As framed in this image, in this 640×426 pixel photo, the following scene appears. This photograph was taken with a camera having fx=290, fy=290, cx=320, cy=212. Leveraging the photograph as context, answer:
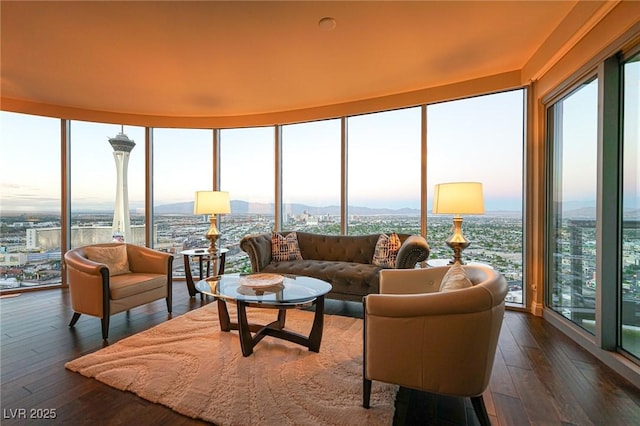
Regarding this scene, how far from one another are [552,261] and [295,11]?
3.55 m

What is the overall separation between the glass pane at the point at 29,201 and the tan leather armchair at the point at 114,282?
1.98 m

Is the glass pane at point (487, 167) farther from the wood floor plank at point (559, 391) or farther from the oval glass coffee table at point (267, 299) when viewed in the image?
the oval glass coffee table at point (267, 299)

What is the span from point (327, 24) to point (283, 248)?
2.67 meters

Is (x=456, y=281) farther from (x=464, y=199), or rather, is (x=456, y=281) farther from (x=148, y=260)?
(x=148, y=260)

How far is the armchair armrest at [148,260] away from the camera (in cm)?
334

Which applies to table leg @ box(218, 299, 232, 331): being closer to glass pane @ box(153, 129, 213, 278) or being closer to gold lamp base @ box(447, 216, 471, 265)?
gold lamp base @ box(447, 216, 471, 265)

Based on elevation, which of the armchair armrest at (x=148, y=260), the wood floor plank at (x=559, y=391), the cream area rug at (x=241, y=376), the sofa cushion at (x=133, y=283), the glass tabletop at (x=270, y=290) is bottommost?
the wood floor plank at (x=559, y=391)

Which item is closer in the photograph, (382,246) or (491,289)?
(491,289)

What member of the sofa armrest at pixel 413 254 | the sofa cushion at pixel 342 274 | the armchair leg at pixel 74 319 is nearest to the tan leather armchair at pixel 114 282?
the armchair leg at pixel 74 319

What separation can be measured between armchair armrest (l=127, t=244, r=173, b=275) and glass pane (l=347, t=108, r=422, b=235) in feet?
8.40

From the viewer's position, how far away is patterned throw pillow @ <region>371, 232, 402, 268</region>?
3.58 metres

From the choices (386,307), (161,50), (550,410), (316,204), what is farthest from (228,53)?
(550,410)

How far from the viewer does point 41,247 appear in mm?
4383

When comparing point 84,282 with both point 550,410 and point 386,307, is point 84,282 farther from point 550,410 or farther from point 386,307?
point 550,410
